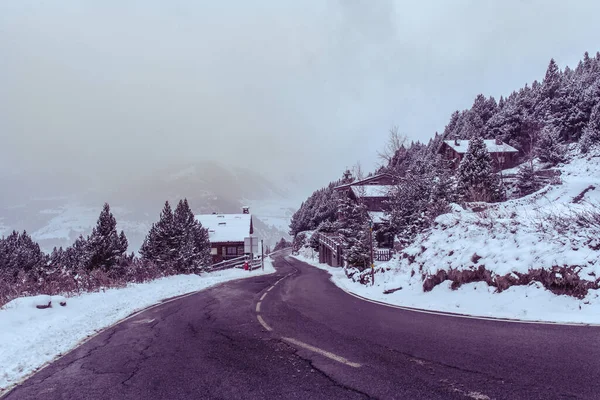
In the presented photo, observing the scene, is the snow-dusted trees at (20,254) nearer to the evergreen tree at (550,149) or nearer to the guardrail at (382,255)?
the guardrail at (382,255)

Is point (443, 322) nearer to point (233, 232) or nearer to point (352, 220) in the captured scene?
point (352, 220)

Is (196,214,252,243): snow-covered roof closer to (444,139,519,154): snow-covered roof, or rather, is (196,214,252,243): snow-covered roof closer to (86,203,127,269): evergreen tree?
(86,203,127,269): evergreen tree

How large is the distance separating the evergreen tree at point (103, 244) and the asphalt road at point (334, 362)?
2367 cm

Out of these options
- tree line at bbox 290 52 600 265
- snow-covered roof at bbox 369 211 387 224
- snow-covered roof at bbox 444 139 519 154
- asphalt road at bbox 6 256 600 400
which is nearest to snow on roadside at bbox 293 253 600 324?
asphalt road at bbox 6 256 600 400

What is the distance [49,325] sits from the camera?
8.41 meters

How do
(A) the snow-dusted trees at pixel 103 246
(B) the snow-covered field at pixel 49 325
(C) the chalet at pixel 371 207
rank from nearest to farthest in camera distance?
(B) the snow-covered field at pixel 49 325
(A) the snow-dusted trees at pixel 103 246
(C) the chalet at pixel 371 207

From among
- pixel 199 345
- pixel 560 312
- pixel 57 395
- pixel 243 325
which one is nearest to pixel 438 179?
pixel 560 312

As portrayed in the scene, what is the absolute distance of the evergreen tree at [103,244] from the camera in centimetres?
2789

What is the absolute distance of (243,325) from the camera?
7.98m

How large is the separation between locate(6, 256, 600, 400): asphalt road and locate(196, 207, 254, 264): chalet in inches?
2079

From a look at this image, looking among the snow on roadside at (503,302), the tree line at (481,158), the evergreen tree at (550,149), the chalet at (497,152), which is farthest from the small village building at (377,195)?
the snow on roadside at (503,302)

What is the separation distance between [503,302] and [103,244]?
29.8 metres

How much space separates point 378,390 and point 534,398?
62.7 inches

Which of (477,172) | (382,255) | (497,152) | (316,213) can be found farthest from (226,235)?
(497,152)
